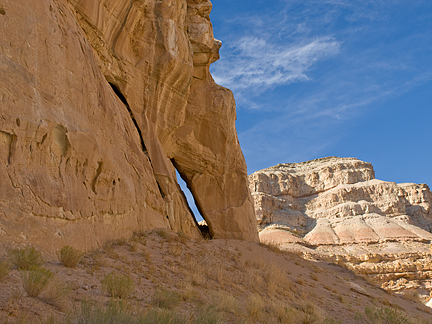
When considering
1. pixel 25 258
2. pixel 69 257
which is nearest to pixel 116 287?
pixel 69 257

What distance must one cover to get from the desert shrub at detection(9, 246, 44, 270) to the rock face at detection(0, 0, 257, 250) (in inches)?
15.1

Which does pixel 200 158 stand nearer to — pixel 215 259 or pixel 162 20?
pixel 162 20

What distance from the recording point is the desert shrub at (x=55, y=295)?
15.4 feet

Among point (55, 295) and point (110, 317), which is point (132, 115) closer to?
point (55, 295)

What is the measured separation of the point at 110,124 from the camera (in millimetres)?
10562

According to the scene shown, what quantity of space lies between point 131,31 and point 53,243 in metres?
10.5

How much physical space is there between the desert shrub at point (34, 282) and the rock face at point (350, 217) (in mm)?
42567

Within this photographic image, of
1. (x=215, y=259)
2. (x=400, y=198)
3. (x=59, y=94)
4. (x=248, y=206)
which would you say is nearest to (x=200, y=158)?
(x=248, y=206)

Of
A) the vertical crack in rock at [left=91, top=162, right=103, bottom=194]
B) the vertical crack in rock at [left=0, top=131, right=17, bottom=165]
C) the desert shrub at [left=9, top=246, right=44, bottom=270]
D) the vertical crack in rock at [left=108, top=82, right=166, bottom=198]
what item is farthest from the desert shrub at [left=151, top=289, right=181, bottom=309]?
the vertical crack in rock at [left=108, top=82, right=166, bottom=198]

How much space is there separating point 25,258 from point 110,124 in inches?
→ 224

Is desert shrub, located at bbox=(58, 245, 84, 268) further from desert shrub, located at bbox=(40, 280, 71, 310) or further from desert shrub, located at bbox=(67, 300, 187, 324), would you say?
desert shrub, located at bbox=(67, 300, 187, 324)

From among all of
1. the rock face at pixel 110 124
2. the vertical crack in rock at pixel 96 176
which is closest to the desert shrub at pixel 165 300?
the rock face at pixel 110 124

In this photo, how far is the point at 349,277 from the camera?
18.5 metres

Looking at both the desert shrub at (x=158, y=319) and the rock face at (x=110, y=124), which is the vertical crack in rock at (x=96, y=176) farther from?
the desert shrub at (x=158, y=319)
